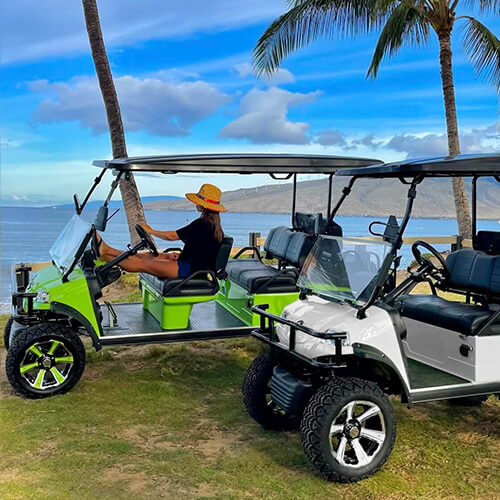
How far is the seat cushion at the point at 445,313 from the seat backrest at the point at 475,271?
362 millimetres

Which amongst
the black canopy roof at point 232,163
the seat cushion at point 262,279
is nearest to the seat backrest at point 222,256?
the seat cushion at point 262,279

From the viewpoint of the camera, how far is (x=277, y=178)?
6797 mm

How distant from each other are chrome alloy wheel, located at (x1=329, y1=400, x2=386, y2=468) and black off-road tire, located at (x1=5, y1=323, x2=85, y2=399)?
2305mm

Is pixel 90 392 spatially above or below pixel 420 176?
below

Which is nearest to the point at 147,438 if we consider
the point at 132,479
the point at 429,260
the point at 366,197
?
the point at 132,479

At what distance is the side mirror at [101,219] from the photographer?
5.38 m

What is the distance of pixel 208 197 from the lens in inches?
230

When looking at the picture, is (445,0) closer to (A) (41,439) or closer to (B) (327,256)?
(B) (327,256)

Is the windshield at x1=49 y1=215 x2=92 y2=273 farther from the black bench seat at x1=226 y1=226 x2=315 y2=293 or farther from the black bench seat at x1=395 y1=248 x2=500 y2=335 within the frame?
the black bench seat at x1=395 y1=248 x2=500 y2=335

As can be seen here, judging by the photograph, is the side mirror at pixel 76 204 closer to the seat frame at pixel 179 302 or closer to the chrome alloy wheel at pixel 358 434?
the seat frame at pixel 179 302

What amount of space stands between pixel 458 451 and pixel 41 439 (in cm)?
279

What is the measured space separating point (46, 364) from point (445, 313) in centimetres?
307

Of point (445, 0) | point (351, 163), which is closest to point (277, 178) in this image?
point (351, 163)

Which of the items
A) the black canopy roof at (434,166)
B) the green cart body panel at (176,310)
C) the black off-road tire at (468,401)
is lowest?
the black off-road tire at (468,401)
